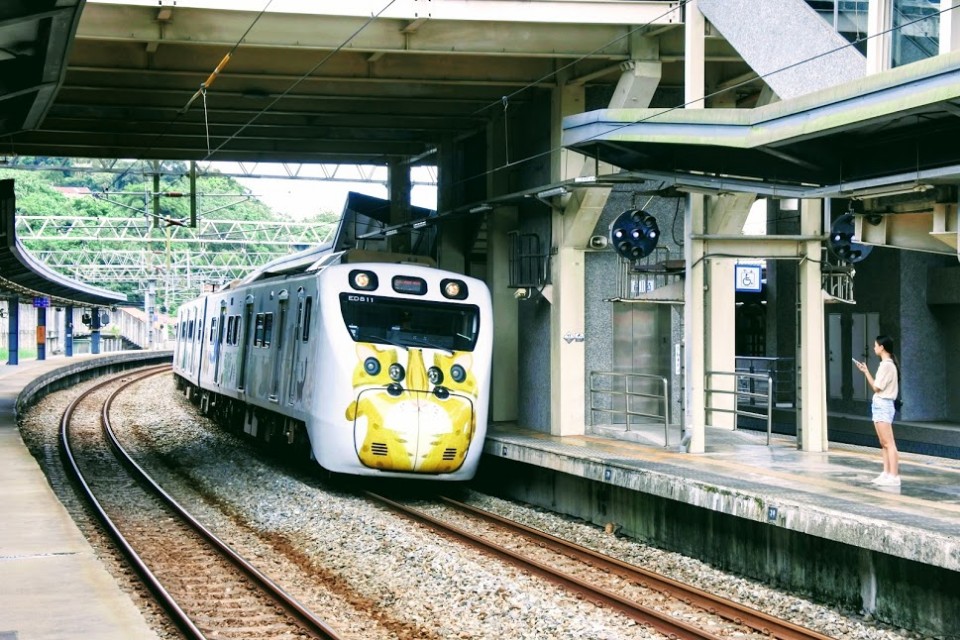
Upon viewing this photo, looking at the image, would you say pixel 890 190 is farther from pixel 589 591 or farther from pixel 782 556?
pixel 589 591

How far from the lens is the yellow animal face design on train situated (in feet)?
45.4

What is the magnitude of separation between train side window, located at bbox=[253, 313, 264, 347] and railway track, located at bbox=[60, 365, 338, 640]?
8.76 ft

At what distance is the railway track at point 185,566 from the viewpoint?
872 cm

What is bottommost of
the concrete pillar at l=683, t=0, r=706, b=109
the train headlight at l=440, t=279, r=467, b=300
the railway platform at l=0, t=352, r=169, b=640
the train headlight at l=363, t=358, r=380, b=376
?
the railway platform at l=0, t=352, r=169, b=640

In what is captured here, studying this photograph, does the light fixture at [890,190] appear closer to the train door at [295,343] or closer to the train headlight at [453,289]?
the train headlight at [453,289]

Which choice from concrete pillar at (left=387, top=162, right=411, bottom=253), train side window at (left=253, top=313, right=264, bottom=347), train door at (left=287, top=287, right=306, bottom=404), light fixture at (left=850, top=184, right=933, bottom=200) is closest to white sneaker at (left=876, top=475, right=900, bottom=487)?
light fixture at (left=850, top=184, right=933, bottom=200)

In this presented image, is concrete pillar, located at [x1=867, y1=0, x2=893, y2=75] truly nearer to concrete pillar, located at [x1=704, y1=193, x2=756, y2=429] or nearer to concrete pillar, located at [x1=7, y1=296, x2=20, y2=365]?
concrete pillar, located at [x1=704, y1=193, x2=756, y2=429]

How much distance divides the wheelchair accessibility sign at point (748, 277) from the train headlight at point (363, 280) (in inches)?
380

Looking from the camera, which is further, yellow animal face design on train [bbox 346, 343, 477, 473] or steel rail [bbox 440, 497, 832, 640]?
yellow animal face design on train [bbox 346, 343, 477, 473]

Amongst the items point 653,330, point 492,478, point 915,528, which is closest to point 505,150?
point 653,330

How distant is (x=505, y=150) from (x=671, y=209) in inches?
137

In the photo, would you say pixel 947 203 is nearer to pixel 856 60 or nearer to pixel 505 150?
pixel 856 60

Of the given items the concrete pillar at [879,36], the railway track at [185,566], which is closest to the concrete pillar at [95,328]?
the railway track at [185,566]

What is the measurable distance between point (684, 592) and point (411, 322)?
590cm
